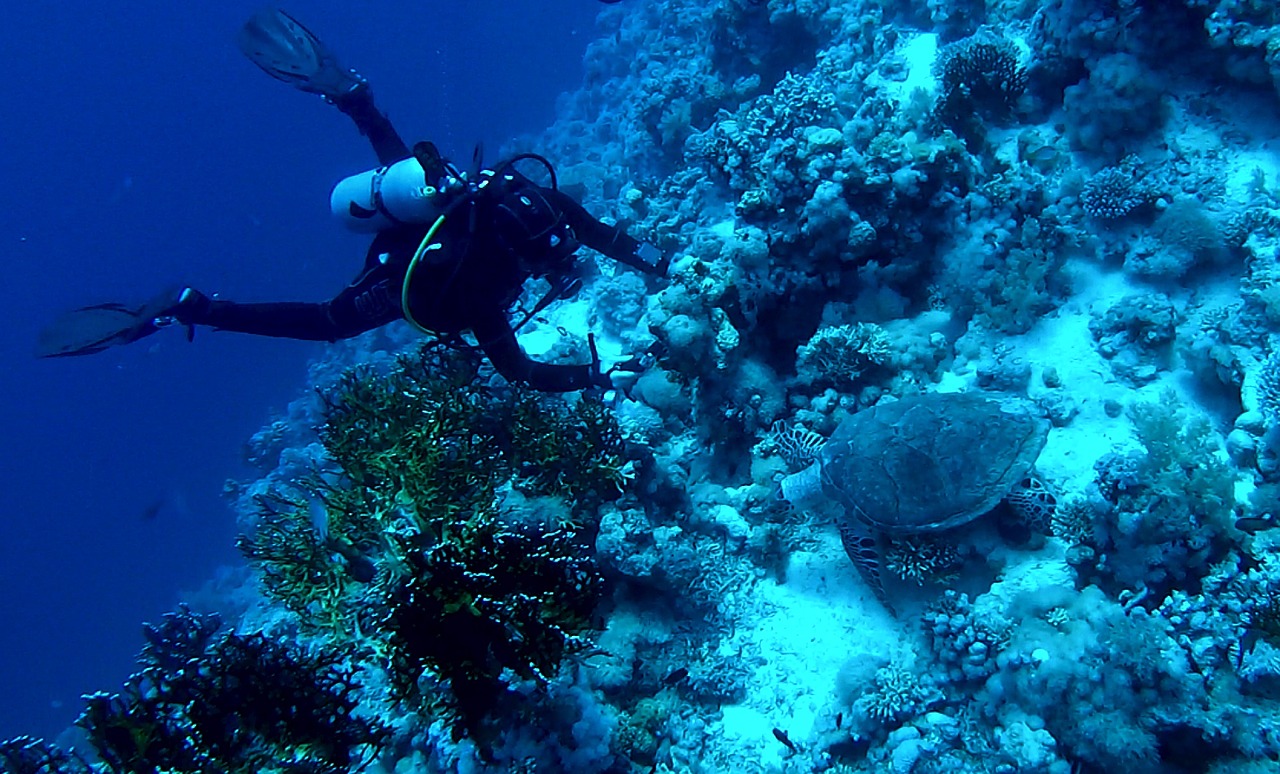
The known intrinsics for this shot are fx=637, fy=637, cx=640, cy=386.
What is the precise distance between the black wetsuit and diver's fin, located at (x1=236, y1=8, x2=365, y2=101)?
2753 millimetres

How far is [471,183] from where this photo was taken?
518 centimetres

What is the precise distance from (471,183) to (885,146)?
11.8 ft

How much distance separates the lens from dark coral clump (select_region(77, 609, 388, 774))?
3.40 metres

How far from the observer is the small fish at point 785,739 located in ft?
12.9

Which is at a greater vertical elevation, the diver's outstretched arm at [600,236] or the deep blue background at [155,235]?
the deep blue background at [155,235]

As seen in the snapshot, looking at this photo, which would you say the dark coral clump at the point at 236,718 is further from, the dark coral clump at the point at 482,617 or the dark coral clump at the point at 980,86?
the dark coral clump at the point at 980,86

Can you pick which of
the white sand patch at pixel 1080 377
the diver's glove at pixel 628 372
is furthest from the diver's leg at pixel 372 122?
the white sand patch at pixel 1080 377

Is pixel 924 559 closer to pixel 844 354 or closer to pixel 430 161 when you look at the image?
pixel 844 354

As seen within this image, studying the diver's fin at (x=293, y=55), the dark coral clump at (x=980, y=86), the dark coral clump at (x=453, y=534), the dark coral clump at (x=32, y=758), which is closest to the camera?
the dark coral clump at (x=453, y=534)

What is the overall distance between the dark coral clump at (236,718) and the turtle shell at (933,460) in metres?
3.39

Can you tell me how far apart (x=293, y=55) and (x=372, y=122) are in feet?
4.44

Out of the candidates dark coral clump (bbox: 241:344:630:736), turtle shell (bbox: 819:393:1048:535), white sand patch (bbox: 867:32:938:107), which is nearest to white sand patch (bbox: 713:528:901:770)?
turtle shell (bbox: 819:393:1048:535)

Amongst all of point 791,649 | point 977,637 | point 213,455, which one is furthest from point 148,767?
point 213,455

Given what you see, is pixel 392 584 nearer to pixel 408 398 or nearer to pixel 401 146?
pixel 408 398
